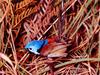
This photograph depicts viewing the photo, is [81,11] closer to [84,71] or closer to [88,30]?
[88,30]

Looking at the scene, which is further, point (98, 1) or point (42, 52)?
point (98, 1)

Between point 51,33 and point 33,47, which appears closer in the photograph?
point 33,47

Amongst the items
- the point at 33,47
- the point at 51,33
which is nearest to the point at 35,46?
the point at 33,47

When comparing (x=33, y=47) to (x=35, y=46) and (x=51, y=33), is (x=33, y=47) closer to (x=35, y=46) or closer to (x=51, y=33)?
(x=35, y=46)

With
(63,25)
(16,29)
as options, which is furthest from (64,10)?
(16,29)
